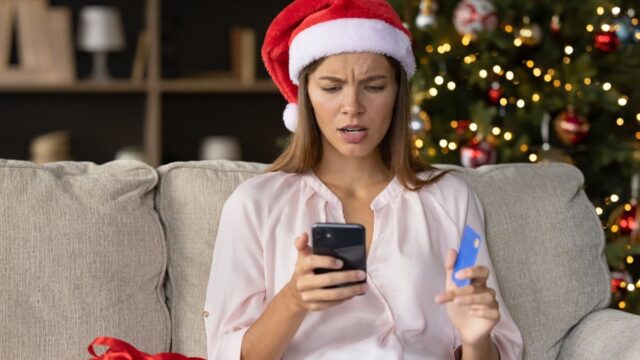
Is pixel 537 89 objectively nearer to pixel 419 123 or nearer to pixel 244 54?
pixel 419 123

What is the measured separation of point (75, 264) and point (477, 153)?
149cm

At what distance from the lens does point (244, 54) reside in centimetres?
421

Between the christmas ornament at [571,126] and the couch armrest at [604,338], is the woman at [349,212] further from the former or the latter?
the christmas ornament at [571,126]

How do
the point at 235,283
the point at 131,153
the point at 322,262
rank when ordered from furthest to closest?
the point at 131,153 < the point at 235,283 < the point at 322,262

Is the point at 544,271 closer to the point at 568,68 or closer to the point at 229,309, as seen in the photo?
the point at 229,309

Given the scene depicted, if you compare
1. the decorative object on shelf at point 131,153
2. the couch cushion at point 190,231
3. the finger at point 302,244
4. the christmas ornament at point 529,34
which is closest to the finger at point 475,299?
the finger at point 302,244

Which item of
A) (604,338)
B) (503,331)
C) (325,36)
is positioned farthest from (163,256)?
(604,338)

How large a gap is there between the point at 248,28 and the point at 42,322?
2682mm

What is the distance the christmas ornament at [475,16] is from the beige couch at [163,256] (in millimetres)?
961

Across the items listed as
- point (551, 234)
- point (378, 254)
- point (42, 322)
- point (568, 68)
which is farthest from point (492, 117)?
point (42, 322)

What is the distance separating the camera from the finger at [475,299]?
1.52m

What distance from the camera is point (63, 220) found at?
6.35 ft

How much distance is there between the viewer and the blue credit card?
149cm

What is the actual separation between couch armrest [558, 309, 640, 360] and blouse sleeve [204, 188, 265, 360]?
66 centimetres
